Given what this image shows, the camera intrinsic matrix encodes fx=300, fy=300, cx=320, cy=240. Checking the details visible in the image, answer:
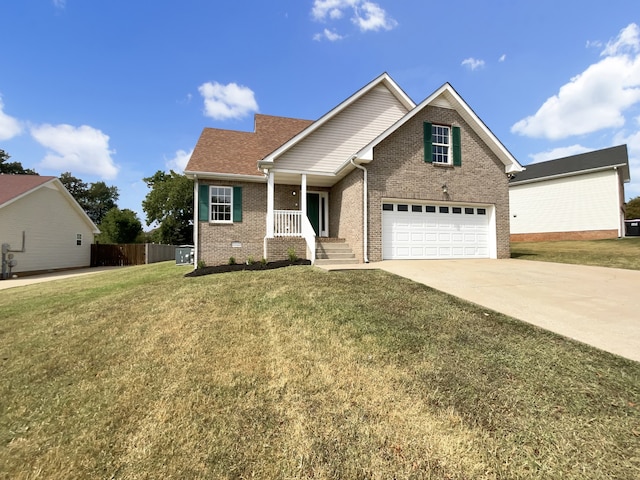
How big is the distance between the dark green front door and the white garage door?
375cm

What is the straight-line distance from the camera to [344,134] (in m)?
13.1

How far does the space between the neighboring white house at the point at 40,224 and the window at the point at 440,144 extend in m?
21.9

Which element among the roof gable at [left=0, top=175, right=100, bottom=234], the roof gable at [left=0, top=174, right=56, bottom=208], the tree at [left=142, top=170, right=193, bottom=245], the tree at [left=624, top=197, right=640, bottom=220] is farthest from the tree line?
the tree at [left=624, top=197, right=640, bottom=220]

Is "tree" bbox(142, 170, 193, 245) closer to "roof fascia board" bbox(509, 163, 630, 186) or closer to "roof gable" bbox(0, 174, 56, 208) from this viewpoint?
"roof gable" bbox(0, 174, 56, 208)

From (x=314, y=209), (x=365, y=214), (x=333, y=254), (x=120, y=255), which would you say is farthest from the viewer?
(x=120, y=255)

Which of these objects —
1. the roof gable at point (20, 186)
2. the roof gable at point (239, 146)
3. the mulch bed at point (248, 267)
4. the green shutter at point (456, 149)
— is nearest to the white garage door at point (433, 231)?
the green shutter at point (456, 149)

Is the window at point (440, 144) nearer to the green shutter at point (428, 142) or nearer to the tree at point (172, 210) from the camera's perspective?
the green shutter at point (428, 142)

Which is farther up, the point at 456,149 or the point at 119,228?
the point at 456,149

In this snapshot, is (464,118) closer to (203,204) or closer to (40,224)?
(203,204)

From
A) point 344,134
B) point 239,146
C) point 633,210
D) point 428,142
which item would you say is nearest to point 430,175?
point 428,142

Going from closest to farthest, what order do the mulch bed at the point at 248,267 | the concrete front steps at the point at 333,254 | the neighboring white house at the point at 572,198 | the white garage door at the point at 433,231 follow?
the mulch bed at the point at 248,267, the concrete front steps at the point at 333,254, the white garage door at the point at 433,231, the neighboring white house at the point at 572,198

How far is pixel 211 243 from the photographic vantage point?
1238cm

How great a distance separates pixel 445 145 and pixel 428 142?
0.88 m

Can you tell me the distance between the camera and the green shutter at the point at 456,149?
481 inches
